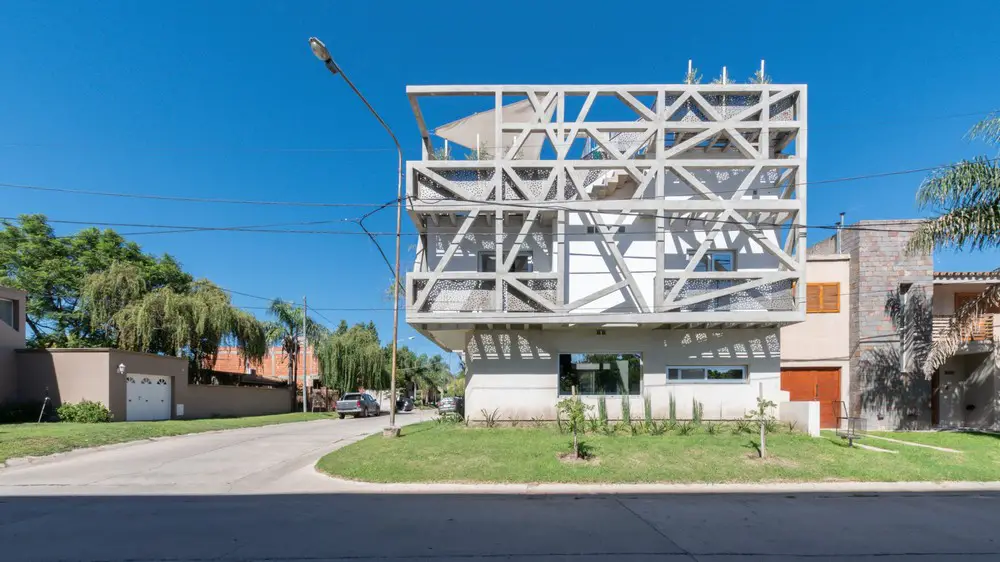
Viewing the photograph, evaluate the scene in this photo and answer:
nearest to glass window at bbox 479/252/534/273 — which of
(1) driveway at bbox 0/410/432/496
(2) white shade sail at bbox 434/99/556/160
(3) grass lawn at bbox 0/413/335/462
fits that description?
(2) white shade sail at bbox 434/99/556/160

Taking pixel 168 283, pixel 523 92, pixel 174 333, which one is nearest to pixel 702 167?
pixel 523 92

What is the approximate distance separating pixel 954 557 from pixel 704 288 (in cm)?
1057

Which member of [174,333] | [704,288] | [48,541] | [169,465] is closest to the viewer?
[48,541]

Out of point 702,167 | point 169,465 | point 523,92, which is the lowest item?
point 169,465

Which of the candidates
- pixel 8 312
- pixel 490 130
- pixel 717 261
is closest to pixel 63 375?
pixel 8 312

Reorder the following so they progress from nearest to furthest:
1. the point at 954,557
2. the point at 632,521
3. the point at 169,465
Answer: the point at 954,557
the point at 632,521
the point at 169,465

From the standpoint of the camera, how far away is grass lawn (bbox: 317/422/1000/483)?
10.6 metres

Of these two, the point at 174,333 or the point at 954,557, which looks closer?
the point at 954,557

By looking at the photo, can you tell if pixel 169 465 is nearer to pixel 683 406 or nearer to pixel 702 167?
pixel 683 406

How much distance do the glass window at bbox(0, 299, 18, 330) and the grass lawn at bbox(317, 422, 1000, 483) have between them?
2095cm

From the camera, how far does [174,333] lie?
2950 cm

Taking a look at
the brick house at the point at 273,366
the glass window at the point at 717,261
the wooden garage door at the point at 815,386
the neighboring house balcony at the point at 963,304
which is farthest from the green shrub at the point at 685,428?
the brick house at the point at 273,366

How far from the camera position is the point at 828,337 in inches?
750

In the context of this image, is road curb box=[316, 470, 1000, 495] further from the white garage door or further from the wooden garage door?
the white garage door
